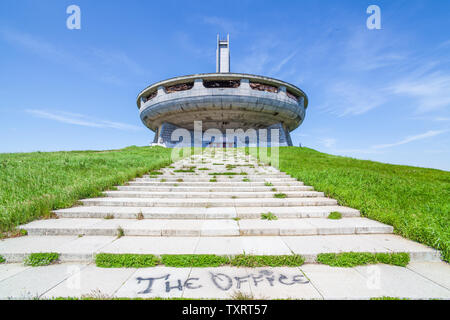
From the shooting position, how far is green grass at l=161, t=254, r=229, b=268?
2.76 meters

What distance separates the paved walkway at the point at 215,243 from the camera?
230 cm

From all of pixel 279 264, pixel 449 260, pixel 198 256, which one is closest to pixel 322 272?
pixel 279 264

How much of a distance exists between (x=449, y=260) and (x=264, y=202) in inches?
140

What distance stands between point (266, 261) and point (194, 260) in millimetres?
1157

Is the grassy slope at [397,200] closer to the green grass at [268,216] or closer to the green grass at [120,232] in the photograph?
the green grass at [268,216]

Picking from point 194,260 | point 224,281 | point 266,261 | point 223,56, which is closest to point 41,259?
point 194,260

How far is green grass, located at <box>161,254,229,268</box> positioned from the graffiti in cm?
20

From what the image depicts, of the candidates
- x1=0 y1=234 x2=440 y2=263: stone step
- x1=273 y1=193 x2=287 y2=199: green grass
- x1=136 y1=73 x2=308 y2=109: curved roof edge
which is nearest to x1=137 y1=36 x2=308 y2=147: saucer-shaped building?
x1=136 y1=73 x2=308 y2=109: curved roof edge

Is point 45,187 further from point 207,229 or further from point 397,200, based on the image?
point 397,200

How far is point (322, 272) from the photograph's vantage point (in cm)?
263

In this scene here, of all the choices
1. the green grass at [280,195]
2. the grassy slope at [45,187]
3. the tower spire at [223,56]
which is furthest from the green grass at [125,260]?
the tower spire at [223,56]

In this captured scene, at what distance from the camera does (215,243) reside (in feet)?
11.0

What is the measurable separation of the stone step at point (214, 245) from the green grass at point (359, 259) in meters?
0.11
